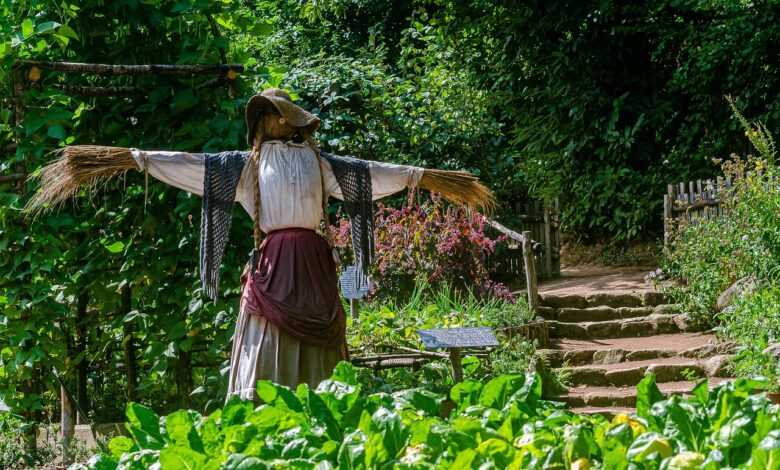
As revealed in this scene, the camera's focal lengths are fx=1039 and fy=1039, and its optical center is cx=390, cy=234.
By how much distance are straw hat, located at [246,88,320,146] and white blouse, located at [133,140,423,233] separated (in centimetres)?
10

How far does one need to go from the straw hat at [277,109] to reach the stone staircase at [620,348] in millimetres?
4169

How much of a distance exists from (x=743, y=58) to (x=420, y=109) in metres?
4.05

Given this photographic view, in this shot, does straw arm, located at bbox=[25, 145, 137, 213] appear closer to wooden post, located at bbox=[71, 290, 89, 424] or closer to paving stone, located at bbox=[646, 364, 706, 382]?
wooden post, located at bbox=[71, 290, 89, 424]

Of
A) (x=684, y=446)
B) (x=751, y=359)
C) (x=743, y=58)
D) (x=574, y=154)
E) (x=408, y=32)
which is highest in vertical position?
(x=408, y=32)

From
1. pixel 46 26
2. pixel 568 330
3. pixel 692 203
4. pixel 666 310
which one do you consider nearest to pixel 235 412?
pixel 46 26

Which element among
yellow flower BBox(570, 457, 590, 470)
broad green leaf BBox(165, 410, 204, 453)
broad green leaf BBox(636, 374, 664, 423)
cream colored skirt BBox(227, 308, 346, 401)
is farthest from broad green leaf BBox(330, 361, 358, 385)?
cream colored skirt BBox(227, 308, 346, 401)

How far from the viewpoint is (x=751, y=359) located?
7.40 meters

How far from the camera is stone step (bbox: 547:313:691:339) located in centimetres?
1052

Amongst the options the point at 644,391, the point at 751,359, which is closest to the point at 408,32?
the point at 751,359

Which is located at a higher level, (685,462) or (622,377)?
(685,462)

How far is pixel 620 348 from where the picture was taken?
31.6 ft

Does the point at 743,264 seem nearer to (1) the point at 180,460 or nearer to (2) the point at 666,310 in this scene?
(2) the point at 666,310

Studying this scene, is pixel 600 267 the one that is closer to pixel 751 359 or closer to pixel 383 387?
pixel 751 359

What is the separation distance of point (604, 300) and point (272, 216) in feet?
24.8
